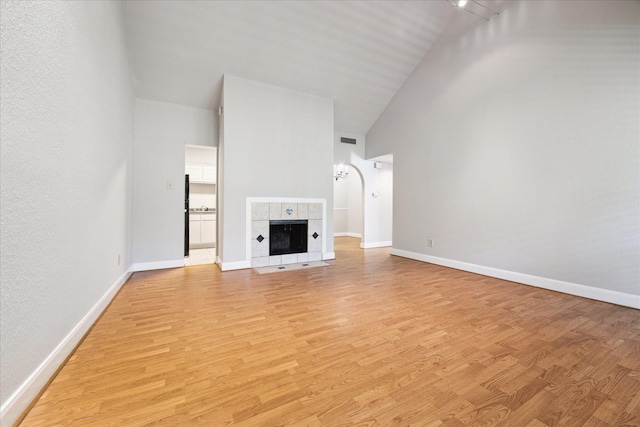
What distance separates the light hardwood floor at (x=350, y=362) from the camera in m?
1.28

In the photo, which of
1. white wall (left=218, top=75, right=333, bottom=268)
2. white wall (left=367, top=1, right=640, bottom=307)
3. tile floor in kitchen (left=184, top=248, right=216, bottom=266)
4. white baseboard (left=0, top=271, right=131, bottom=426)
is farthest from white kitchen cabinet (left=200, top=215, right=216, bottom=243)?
white wall (left=367, top=1, right=640, bottom=307)

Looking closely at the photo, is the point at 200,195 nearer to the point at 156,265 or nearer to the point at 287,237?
the point at 156,265

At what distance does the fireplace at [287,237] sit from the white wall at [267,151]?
1.68ft

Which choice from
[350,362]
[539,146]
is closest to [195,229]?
[350,362]

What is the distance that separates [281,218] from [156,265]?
231 cm

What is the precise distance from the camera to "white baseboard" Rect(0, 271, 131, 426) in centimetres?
115

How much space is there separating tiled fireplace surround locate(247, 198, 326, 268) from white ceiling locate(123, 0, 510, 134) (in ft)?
7.16

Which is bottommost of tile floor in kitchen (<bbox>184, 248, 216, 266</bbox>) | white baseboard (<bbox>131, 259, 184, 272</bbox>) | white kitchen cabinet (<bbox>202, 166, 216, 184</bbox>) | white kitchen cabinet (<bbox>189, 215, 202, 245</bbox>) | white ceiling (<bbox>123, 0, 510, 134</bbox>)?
tile floor in kitchen (<bbox>184, 248, 216, 266</bbox>)

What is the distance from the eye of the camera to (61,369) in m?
1.61

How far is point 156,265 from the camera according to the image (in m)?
4.34

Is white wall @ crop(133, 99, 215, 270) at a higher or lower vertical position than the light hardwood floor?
higher

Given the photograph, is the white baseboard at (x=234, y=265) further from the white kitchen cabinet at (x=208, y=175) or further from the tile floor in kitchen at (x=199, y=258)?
the white kitchen cabinet at (x=208, y=175)

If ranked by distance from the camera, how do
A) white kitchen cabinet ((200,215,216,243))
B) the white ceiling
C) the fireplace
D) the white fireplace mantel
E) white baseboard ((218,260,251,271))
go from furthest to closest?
white kitchen cabinet ((200,215,216,243))
the fireplace
the white fireplace mantel
white baseboard ((218,260,251,271))
the white ceiling

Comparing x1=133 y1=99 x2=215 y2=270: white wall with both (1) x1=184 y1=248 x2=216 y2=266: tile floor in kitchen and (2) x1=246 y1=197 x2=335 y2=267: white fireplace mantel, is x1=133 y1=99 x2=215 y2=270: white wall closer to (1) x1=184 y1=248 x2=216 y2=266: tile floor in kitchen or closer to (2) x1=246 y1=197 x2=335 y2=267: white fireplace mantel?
(1) x1=184 y1=248 x2=216 y2=266: tile floor in kitchen
